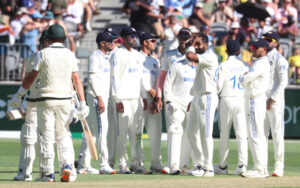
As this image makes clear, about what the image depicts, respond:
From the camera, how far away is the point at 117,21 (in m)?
26.9

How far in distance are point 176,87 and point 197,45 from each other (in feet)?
2.74

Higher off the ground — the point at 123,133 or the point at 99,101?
the point at 99,101

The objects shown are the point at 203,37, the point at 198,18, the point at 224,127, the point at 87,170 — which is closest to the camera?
the point at 203,37

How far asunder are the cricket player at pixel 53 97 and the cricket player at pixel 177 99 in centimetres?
233

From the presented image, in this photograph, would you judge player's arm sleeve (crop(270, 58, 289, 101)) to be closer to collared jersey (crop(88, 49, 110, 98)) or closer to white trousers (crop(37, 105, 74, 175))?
collared jersey (crop(88, 49, 110, 98))

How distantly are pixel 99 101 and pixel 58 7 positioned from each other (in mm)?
11745

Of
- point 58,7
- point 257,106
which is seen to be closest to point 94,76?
point 257,106

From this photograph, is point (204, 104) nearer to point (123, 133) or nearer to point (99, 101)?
point (123, 133)

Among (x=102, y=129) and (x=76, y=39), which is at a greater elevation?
(x=76, y=39)

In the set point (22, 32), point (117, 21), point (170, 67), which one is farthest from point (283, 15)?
point (170, 67)

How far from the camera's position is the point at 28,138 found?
40.6ft

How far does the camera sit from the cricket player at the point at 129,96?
47.2 feet

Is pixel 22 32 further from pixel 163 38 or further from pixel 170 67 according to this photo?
pixel 170 67

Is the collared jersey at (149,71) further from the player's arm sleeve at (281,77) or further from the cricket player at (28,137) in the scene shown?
the cricket player at (28,137)
